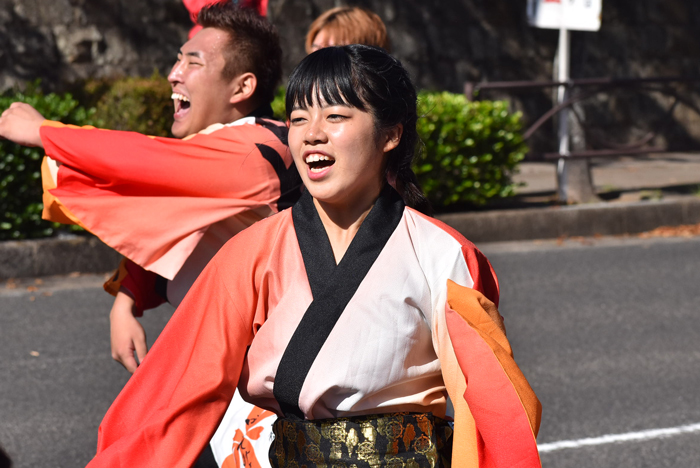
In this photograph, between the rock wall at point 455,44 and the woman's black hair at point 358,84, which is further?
the rock wall at point 455,44

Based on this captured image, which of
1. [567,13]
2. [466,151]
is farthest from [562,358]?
[567,13]

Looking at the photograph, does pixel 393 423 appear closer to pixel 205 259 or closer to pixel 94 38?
pixel 205 259

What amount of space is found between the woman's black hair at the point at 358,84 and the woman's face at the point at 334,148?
2 centimetres

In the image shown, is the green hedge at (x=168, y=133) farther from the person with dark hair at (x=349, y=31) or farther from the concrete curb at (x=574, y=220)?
the person with dark hair at (x=349, y=31)

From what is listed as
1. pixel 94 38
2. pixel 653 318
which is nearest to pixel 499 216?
pixel 653 318

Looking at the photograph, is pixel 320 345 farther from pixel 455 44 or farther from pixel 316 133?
pixel 455 44

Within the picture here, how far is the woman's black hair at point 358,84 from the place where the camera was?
1688 millimetres

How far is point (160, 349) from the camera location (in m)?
1.69

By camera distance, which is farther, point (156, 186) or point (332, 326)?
point (156, 186)

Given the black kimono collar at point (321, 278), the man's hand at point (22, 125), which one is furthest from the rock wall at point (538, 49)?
the black kimono collar at point (321, 278)

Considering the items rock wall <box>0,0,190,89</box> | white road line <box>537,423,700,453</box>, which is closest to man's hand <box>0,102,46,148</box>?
white road line <box>537,423,700,453</box>

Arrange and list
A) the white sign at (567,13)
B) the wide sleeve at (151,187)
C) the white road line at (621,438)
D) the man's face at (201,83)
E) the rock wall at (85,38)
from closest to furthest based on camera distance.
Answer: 1. the wide sleeve at (151,187)
2. the man's face at (201,83)
3. the white road line at (621,438)
4. the white sign at (567,13)
5. the rock wall at (85,38)

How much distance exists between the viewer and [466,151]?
8.77m

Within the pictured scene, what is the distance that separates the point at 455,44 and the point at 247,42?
11.4 meters
